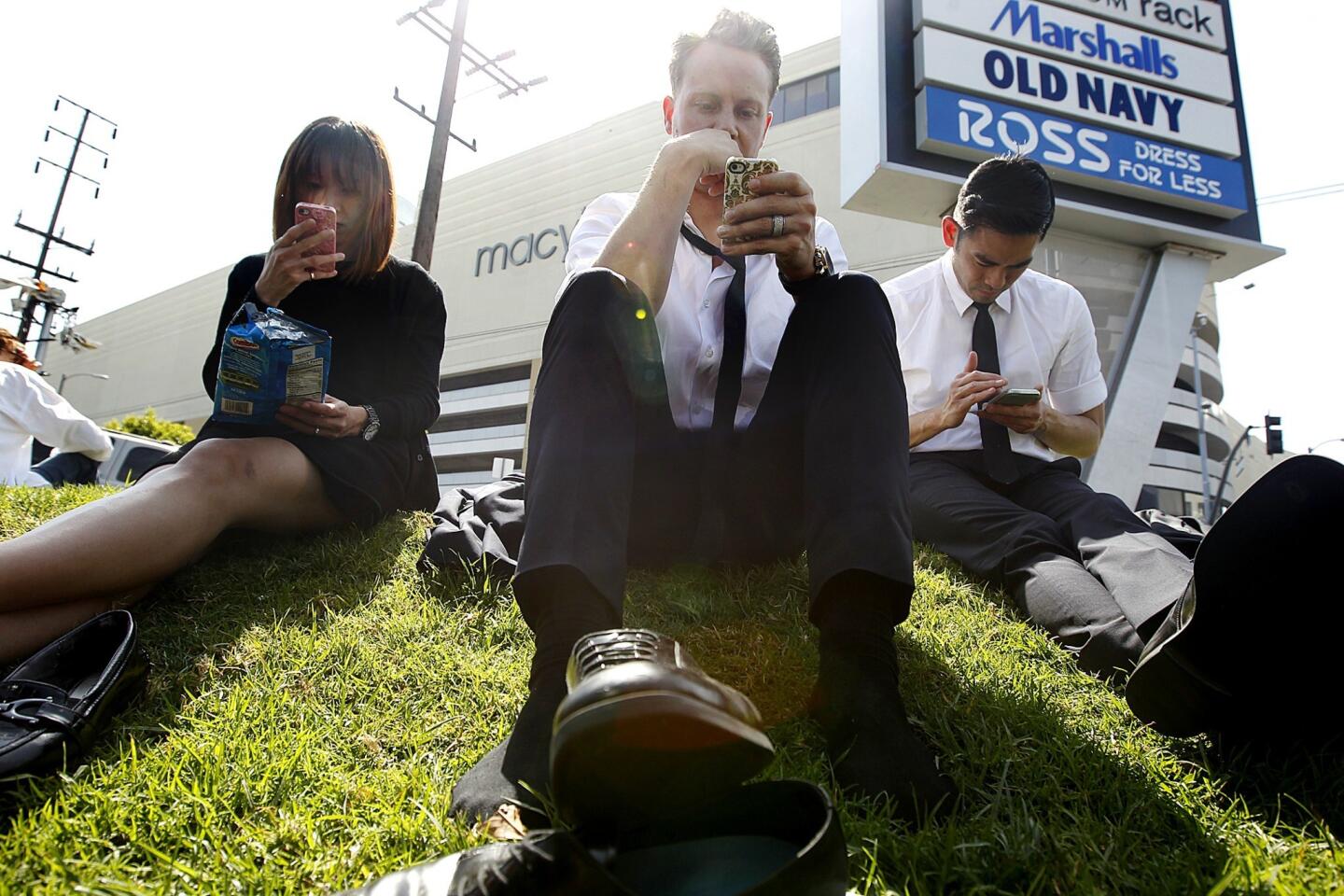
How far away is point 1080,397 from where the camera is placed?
10.4ft

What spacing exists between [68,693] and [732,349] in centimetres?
167

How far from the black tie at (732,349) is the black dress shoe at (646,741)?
3.66ft

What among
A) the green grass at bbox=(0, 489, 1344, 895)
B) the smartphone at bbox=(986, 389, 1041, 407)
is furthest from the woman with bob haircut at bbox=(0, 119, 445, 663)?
the smartphone at bbox=(986, 389, 1041, 407)

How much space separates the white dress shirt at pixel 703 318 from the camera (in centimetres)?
216

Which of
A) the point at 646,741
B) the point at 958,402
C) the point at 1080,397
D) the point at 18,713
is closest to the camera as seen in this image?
the point at 646,741

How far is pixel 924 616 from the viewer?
2.29m

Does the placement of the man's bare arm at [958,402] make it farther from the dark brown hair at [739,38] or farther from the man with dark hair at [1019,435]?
the dark brown hair at [739,38]

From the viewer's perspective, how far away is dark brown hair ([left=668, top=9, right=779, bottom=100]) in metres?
2.34

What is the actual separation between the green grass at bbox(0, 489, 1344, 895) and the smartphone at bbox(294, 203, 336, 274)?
3.51 feet

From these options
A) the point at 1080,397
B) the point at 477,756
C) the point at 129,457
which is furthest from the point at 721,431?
the point at 129,457

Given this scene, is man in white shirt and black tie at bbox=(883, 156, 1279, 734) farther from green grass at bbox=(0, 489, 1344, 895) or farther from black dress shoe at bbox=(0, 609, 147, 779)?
black dress shoe at bbox=(0, 609, 147, 779)

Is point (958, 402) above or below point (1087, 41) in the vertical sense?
below

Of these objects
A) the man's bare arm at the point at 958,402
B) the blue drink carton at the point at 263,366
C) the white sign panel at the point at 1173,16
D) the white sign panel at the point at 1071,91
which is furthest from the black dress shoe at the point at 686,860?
the white sign panel at the point at 1173,16

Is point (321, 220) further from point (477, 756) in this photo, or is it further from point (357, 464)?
point (477, 756)
